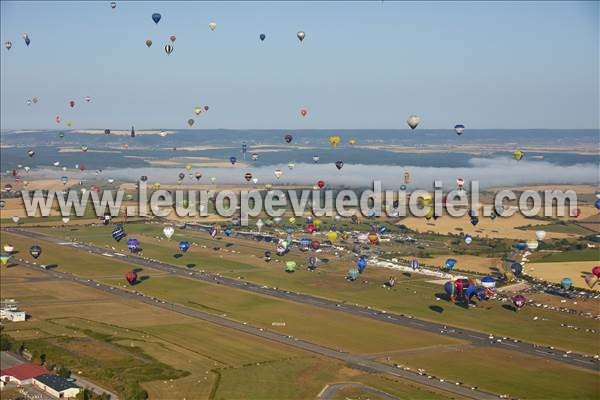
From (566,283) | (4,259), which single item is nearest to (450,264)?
(566,283)

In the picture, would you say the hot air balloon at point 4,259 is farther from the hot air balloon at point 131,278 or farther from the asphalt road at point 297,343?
the hot air balloon at point 131,278

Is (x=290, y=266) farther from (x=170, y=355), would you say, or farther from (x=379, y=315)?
(x=170, y=355)

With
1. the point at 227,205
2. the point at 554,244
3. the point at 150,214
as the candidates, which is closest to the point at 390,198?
the point at 227,205

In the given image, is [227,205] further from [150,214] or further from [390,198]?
[390,198]

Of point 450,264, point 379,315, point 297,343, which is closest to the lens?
point 297,343

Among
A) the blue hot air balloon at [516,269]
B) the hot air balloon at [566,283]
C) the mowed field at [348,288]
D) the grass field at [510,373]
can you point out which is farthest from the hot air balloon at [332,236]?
the grass field at [510,373]
